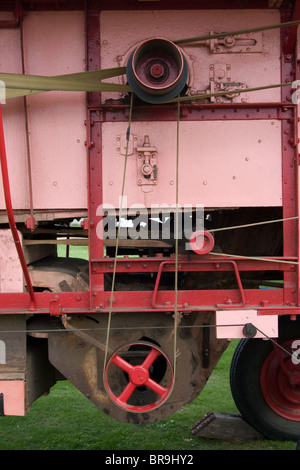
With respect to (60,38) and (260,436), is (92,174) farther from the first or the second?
(260,436)

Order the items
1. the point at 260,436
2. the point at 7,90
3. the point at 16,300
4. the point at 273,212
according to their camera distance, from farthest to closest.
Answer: the point at 260,436
the point at 273,212
the point at 16,300
the point at 7,90

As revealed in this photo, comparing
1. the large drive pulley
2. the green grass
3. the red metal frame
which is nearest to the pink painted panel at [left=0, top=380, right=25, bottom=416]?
the red metal frame

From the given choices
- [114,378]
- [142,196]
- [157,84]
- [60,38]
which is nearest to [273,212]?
[142,196]

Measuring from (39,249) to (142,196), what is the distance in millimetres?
1069

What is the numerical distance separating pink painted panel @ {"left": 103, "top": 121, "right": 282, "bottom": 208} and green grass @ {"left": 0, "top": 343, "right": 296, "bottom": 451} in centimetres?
236

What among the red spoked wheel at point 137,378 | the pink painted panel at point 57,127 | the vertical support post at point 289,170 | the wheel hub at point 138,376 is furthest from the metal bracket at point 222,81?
the wheel hub at point 138,376

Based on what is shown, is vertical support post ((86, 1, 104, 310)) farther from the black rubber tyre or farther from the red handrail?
the black rubber tyre

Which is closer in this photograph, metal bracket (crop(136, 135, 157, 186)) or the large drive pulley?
the large drive pulley

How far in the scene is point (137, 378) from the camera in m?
3.45

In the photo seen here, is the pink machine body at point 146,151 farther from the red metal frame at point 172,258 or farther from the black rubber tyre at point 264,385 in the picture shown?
the black rubber tyre at point 264,385

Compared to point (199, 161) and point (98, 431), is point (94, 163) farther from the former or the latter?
point (98, 431)

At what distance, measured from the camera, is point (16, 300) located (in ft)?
11.3

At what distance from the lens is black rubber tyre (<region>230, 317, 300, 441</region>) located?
4234 millimetres

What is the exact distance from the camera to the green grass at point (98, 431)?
4.32m
